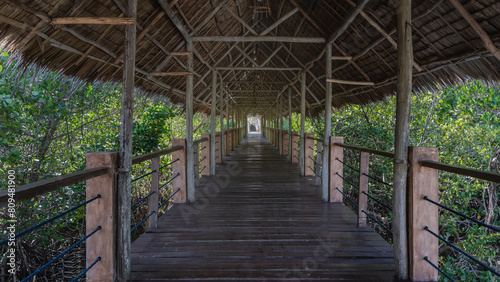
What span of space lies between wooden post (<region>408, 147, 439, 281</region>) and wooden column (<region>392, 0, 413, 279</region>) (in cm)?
6

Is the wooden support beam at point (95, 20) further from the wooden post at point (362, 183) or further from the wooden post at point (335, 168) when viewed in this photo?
the wooden post at point (335, 168)

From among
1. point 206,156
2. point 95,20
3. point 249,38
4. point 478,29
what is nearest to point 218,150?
point 206,156

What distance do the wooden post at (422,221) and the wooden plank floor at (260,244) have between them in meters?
0.23

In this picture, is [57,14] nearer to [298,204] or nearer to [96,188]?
[96,188]

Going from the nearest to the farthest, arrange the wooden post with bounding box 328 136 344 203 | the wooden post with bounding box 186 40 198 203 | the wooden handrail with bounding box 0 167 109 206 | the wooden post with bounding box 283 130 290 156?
the wooden handrail with bounding box 0 167 109 206 → the wooden post with bounding box 328 136 344 203 → the wooden post with bounding box 186 40 198 203 → the wooden post with bounding box 283 130 290 156

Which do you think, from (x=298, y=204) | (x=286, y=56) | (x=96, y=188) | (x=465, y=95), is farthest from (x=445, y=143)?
(x=96, y=188)

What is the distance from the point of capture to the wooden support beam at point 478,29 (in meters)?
2.73

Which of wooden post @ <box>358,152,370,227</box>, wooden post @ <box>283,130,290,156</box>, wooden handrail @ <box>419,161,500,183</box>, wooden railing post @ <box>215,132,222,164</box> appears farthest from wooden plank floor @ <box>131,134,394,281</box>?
wooden post @ <box>283,130,290,156</box>

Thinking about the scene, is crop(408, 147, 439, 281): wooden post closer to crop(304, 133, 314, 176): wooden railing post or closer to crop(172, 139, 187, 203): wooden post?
crop(172, 139, 187, 203): wooden post

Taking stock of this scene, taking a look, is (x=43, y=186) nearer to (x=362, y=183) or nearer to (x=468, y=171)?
(x=468, y=171)

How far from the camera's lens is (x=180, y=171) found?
427 cm

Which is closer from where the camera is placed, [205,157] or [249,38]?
[249,38]

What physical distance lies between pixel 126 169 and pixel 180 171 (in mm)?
2084

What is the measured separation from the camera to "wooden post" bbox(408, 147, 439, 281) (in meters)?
2.17
